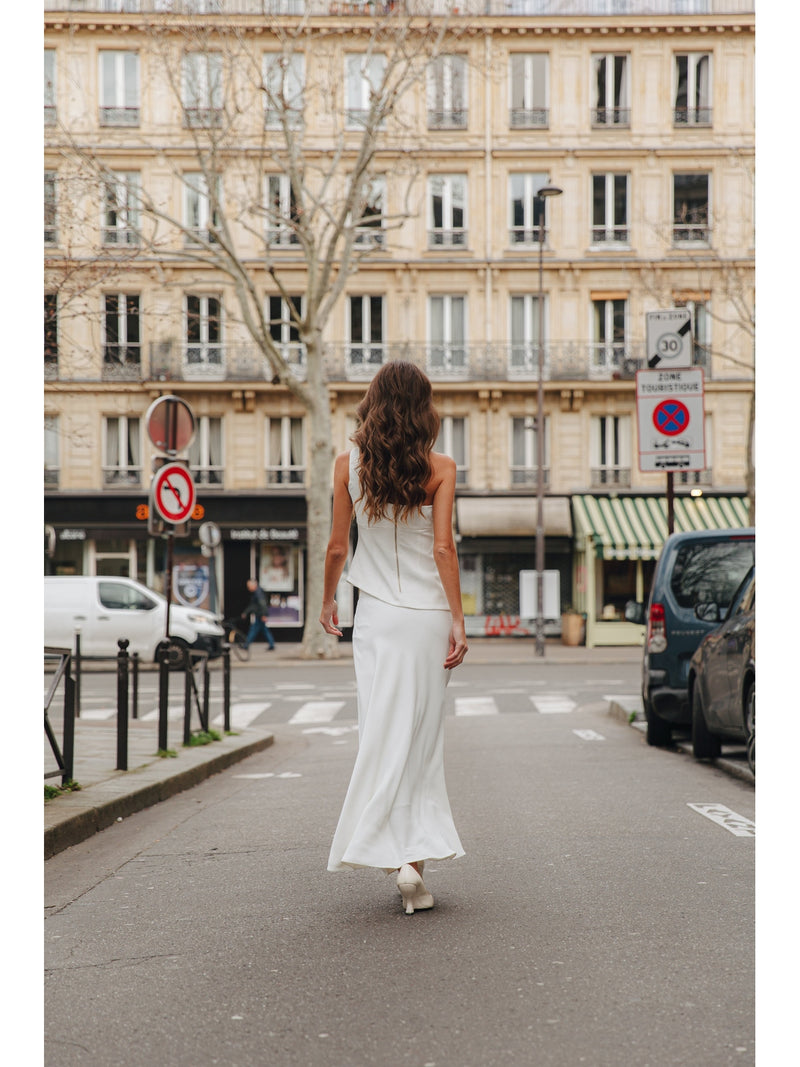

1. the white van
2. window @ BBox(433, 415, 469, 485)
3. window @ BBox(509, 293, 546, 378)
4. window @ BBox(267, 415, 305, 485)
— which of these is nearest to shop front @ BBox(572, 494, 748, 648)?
window @ BBox(433, 415, 469, 485)

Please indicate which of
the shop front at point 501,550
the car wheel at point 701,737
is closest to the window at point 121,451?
the shop front at point 501,550

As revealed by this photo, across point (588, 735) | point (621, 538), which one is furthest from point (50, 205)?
point (621, 538)

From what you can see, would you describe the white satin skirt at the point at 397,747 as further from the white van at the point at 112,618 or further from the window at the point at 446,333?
the window at the point at 446,333

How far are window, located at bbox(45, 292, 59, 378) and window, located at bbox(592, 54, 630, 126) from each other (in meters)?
28.2

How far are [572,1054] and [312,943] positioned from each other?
1.45 meters

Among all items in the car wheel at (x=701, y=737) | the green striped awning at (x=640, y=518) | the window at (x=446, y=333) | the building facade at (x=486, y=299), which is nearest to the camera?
the car wheel at (x=701, y=737)

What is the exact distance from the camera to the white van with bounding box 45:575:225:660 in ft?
89.8

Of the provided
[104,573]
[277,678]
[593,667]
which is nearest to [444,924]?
[277,678]

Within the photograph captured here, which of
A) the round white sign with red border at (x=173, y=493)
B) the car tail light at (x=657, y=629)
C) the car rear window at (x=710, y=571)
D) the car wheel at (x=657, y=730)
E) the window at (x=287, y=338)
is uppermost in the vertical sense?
the window at (x=287, y=338)

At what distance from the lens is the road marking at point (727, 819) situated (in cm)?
723

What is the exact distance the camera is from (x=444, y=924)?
502 centimetres

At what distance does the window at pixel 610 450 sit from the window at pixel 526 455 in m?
1.26

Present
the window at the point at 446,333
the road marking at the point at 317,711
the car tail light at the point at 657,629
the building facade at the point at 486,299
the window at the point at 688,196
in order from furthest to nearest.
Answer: the window at the point at 688,196, the window at the point at 446,333, the building facade at the point at 486,299, the road marking at the point at 317,711, the car tail light at the point at 657,629
